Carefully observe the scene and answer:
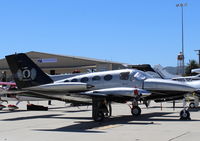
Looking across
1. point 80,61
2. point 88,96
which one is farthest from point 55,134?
point 80,61

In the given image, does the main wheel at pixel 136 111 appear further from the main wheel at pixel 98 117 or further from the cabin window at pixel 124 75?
the main wheel at pixel 98 117

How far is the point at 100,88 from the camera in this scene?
16.8 metres

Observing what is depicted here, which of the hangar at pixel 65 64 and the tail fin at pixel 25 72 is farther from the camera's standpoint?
the hangar at pixel 65 64

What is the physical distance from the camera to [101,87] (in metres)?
16.8

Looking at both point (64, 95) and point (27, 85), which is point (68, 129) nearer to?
point (64, 95)

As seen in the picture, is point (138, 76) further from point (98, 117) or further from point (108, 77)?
point (98, 117)

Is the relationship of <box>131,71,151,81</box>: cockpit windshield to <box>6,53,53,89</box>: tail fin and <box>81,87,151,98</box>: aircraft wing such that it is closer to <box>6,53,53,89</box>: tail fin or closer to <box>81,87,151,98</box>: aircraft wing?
<box>81,87,151,98</box>: aircraft wing

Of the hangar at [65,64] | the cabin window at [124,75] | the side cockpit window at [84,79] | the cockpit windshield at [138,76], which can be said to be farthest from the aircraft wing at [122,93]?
the hangar at [65,64]

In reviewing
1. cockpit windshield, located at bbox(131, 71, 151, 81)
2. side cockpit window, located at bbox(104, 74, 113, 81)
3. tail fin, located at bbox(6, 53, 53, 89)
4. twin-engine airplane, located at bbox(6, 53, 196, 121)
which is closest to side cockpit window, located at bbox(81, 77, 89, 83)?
twin-engine airplane, located at bbox(6, 53, 196, 121)

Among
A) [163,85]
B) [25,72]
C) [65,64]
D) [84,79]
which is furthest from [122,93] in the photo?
[65,64]

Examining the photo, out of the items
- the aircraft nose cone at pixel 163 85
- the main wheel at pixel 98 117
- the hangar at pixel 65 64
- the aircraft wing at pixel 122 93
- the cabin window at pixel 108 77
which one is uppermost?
the hangar at pixel 65 64

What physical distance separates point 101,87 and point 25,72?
13.5 feet

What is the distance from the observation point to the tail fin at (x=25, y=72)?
57.2ft

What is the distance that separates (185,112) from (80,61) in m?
50.9
